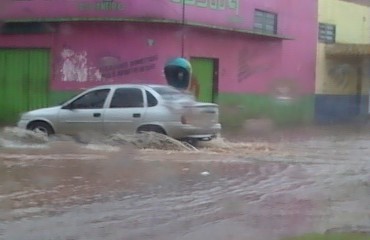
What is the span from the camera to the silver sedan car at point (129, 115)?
13.3 meters

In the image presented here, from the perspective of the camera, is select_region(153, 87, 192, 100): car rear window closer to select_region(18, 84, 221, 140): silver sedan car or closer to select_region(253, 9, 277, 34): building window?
select_region(18, 84, 221, 140): silver sedan car

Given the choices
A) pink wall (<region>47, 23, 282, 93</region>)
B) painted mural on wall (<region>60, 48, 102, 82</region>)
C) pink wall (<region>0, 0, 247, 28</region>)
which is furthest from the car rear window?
painted mural on wall (<region>60, 48, 102, 82</region>)

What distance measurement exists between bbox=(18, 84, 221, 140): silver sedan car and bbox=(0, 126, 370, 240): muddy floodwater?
388 millimetres

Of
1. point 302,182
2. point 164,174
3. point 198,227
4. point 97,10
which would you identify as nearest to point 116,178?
point 164,174

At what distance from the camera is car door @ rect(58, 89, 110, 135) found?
562 inches

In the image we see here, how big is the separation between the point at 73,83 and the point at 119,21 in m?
1.84

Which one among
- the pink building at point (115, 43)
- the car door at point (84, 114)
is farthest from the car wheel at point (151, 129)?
the pink building at point (115, 43)

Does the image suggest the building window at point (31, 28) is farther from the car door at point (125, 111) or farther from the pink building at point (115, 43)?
the car door at point (125, 111)

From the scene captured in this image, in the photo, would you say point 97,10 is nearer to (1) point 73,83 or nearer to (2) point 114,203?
(1) point 73,83

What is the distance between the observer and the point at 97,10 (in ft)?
60.5

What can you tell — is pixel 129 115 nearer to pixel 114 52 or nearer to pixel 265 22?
pixel 265 22

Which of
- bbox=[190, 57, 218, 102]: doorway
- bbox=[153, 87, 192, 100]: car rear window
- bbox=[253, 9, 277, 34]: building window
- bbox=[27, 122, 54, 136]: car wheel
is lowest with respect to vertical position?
bbox=[27, 122, 54, 136]: car wheel

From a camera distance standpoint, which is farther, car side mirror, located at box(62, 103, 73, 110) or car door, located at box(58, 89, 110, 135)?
car side mirror, located at box(62, 103, 73, 110)

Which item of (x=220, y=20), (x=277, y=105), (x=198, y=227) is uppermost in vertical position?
(x=220, y=20)
